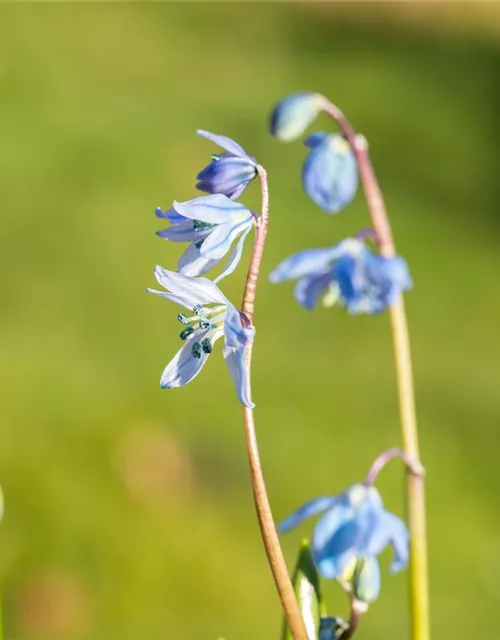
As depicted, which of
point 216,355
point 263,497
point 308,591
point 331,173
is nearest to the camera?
point 263,497

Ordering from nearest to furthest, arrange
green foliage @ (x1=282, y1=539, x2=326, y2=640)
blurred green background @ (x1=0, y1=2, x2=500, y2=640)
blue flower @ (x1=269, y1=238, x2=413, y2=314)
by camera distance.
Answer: green foliage @ (x1=282, y1=539, x2=326, y2=640) → blue flower @ (x1=269, y1=238, x2=413, y2=314) → blurred green background @ (x1=0, y1=2, x2=500, y2=640)

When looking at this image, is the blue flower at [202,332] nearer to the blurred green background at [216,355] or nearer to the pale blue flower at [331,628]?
the pale blue flower at [331,628]

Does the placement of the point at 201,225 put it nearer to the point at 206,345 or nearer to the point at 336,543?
the point at 206,345

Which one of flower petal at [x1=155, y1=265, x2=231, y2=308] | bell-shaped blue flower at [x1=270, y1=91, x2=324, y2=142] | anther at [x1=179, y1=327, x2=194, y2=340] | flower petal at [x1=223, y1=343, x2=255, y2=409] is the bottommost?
flower petal at [x1=223, y1=343, x2=255, y2=409]

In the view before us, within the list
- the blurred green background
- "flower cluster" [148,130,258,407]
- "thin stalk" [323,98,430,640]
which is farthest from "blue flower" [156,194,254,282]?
the blurred green background

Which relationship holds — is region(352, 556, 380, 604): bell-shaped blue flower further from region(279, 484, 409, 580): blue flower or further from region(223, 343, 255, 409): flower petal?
region(223, 343, 255, 409): flower petal

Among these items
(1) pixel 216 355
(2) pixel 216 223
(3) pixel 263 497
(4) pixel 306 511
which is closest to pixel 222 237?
(2) pixel 216 223

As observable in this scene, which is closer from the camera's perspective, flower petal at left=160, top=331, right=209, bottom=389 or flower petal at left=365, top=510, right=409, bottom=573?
flower petal at left=160, top=331, right=209, bottom=389
